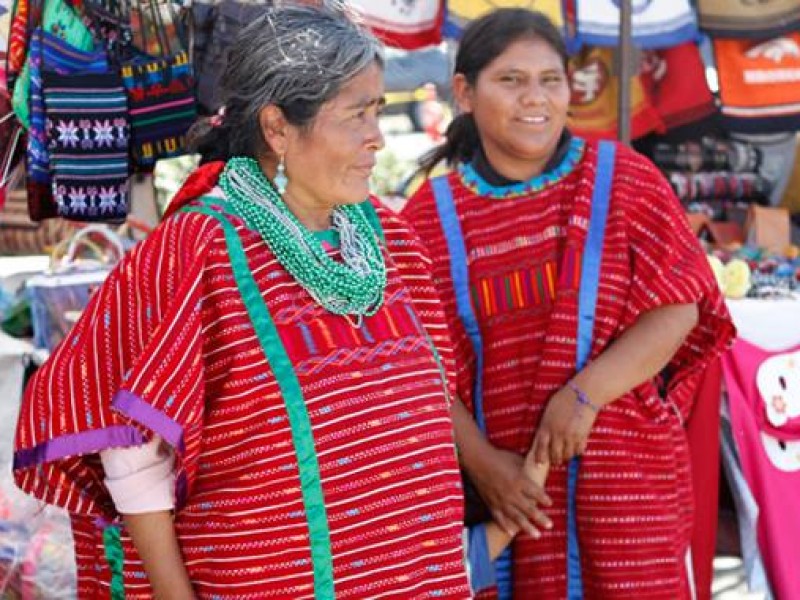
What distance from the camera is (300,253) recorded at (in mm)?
1752

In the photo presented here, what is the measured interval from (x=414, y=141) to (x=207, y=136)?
15.5 feet

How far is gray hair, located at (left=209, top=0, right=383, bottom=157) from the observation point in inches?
68.8

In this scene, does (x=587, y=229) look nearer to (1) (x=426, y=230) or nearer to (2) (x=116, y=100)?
(1) (x=426, y=230)

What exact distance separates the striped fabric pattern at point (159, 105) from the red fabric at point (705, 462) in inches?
60.2

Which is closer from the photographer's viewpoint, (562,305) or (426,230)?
(562,305)

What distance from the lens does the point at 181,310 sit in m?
1.64

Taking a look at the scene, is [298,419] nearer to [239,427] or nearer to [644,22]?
[239,427]

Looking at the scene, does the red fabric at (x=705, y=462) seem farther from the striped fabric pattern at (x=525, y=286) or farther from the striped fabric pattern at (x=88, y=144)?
the striped fabric pattern at (x=88, y=144)

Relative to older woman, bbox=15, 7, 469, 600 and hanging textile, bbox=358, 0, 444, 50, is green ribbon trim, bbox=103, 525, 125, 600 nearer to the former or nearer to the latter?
older woman, bbox=15, 7, 469, 600

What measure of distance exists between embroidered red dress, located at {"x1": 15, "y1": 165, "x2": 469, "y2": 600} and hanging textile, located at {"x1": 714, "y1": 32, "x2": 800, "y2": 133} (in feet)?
11.4

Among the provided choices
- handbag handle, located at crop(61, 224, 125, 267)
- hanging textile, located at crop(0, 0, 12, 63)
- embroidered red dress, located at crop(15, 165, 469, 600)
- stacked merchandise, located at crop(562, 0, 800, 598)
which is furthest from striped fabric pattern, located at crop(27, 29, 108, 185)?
stacked merchandise, located at crop(562, 0, 800, 598)

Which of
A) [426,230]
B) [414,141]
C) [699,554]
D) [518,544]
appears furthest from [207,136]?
[414,141]

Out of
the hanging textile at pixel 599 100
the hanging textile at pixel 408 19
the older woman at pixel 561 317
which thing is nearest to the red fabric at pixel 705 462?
the older woman at pixel 561 317

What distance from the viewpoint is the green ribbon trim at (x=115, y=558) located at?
180cm
